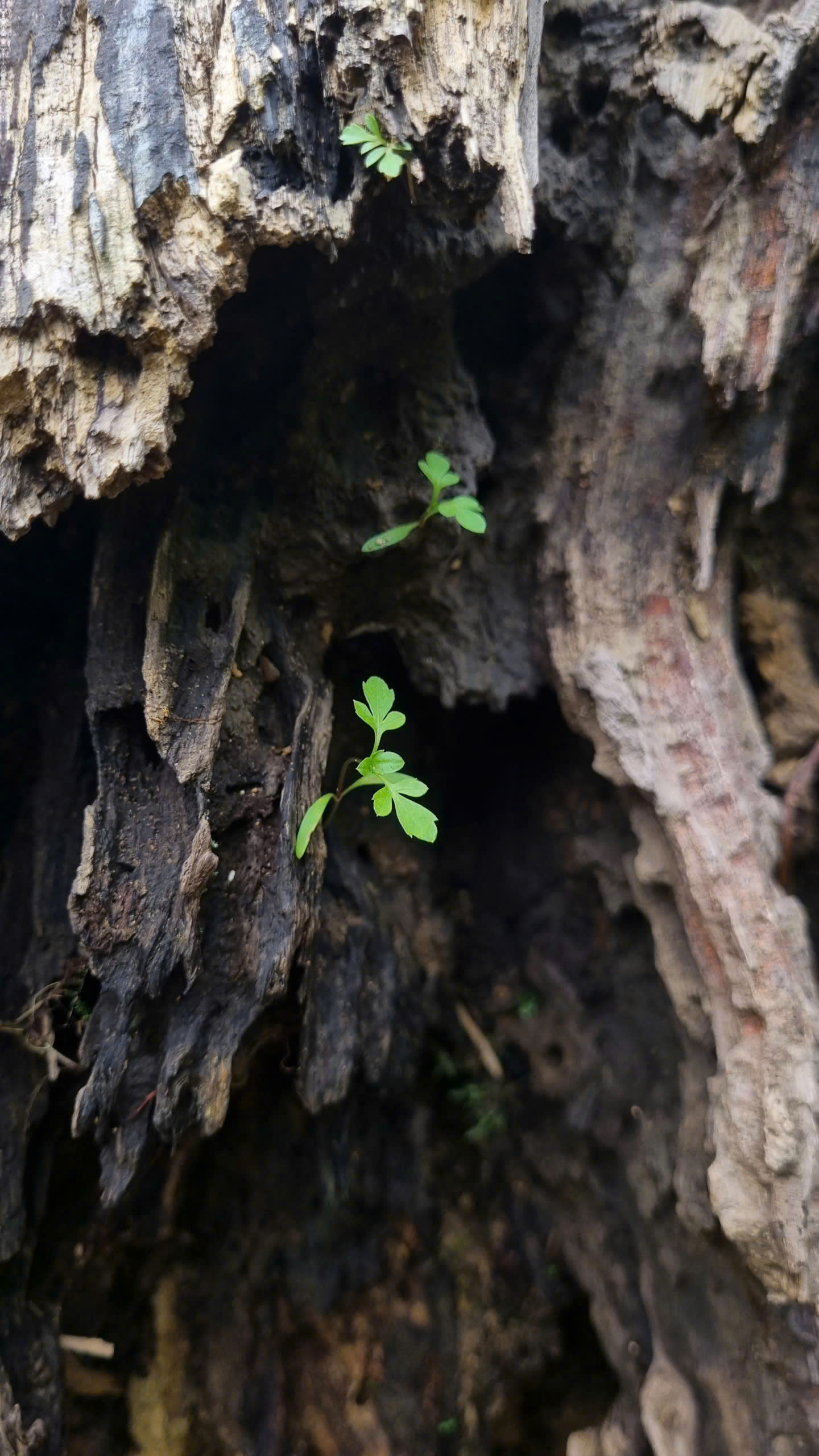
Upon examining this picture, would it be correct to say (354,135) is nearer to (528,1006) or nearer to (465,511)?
(465,511)

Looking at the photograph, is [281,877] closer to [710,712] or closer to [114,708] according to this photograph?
[114,708]

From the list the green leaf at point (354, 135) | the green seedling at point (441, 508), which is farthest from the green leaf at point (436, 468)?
the green leaf at point (354, 135)

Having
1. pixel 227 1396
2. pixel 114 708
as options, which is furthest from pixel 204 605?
pixel 227 1396

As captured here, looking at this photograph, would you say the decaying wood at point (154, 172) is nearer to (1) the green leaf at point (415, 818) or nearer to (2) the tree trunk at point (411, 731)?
(2) the tree trunk at point (411, 731)

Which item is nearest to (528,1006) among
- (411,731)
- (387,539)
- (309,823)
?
(411,731)

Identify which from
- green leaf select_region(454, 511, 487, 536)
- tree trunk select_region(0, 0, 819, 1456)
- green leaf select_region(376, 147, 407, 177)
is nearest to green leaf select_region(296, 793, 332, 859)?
tree trunk select_region(0, 0, 819, 1456)
